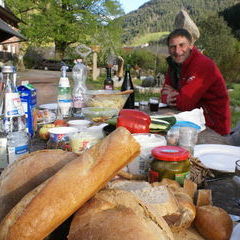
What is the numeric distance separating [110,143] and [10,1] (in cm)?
3579

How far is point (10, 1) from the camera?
3253cm

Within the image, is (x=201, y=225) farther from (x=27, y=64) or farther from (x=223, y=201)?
(x=27, y=64)

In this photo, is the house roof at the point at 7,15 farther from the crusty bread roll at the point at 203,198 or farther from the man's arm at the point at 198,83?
the crusty bread roll at the point at 203,198

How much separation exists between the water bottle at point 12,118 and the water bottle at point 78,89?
1.14 meters

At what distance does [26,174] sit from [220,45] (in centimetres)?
2102

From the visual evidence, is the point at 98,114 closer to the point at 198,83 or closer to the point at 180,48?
the point at 198,83

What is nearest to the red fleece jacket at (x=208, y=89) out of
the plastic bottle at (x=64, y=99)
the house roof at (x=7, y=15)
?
the plastic bottle at (x=64, y=99)

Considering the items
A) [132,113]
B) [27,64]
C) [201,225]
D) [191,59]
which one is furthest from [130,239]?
[27,64]

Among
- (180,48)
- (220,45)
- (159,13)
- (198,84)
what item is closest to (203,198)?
(198,84)

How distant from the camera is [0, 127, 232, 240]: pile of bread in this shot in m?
0.79

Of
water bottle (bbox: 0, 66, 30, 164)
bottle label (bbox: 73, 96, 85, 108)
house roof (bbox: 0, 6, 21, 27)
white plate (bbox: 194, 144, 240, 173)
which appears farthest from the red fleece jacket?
house roof (bbox: 0, 6, 21, 27)

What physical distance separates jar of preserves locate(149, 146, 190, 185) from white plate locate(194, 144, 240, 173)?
18.5 inches

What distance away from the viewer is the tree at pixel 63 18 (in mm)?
33531

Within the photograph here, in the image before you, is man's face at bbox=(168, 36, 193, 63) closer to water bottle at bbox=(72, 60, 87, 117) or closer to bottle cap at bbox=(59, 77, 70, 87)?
water bottle at bbox=(72, 60, 87, 117)
